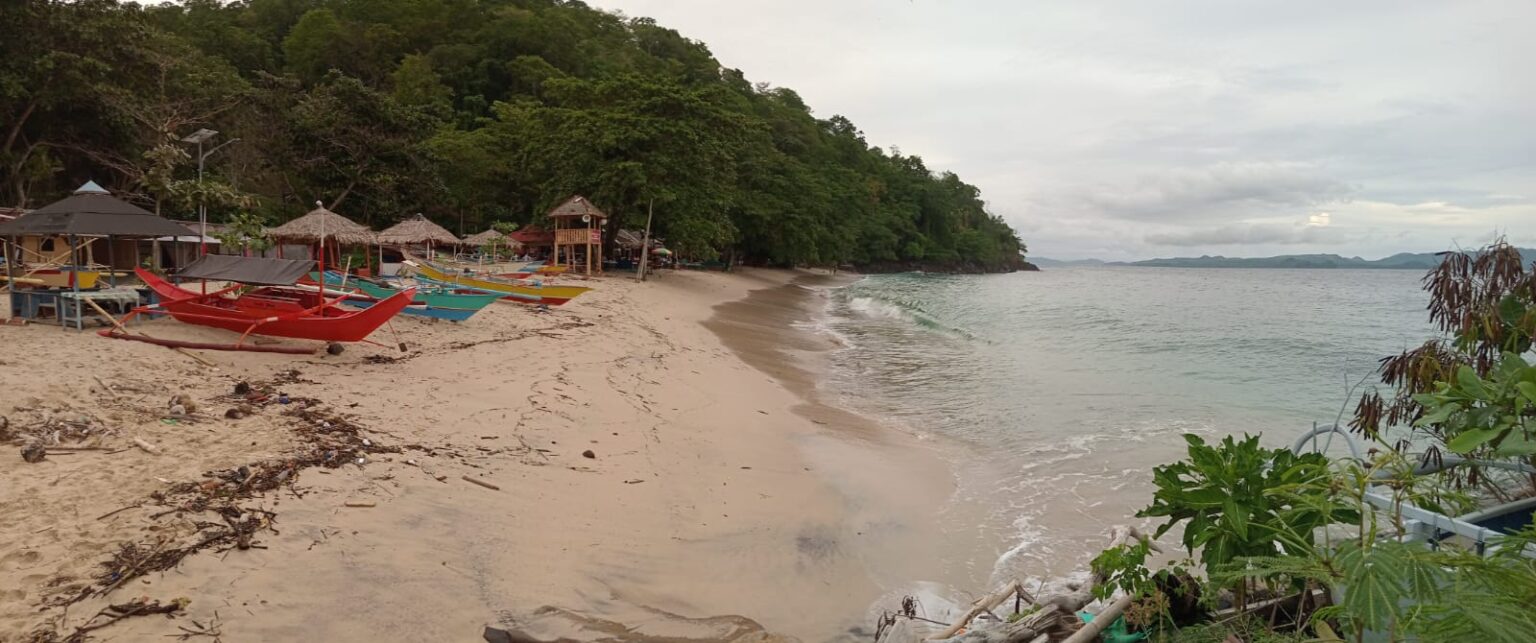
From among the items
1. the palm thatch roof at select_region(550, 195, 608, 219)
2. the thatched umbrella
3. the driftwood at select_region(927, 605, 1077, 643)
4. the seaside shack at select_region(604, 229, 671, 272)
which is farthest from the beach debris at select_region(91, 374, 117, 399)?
the seaside shack at select_region(604, 229, 671, 272)

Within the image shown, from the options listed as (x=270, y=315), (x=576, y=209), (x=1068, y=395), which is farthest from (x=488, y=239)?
(x=1068, y=395)

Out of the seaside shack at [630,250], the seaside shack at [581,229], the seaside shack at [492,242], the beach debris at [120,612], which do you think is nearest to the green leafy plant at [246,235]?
the seaside shack at [492,242]

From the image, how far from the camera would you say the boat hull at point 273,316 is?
27.8ft

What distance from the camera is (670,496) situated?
19.2ft

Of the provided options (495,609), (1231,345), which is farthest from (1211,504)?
(1231,345)

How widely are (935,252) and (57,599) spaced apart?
270ft

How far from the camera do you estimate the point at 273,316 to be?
8648 millimetres

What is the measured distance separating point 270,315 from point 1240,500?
32.9 feet

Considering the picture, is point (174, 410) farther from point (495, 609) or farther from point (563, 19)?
point (563, 19)

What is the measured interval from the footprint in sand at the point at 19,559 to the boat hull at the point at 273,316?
208 inches

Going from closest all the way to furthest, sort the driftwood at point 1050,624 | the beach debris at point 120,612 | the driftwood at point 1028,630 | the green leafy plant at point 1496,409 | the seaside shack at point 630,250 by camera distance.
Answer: the green leafy plant at point 1496,409 < the driftwood at point 1050,624 < the driftwood at point 1028,630 < the beach debris at point 120,612 < the seaside shack at point 630,250

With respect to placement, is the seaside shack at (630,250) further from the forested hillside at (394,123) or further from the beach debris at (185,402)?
the beach debris at (185,402)

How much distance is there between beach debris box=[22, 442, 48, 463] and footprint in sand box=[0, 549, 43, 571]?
1.29 meters

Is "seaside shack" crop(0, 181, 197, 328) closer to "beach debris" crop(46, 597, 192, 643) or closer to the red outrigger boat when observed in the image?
the red outrigger boat
